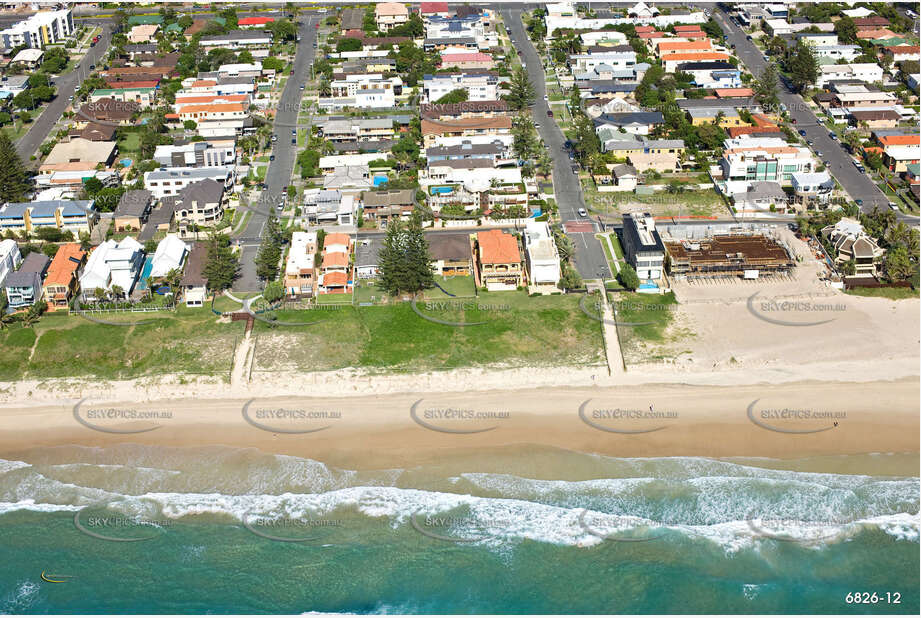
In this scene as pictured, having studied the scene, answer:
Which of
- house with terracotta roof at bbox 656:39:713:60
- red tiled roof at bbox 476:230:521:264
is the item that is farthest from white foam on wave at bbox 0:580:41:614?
house with terracotta roof at bbox 656:39:713:60

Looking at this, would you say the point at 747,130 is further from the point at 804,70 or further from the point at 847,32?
the point at 847,32

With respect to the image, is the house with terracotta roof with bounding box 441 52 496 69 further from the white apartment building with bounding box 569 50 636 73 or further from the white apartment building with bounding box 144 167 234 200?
the white apartment building with bounding box 144 167 234 200

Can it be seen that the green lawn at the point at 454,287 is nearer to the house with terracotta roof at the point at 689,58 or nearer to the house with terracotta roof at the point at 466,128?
the house with terracotta roof at the point at 466,128

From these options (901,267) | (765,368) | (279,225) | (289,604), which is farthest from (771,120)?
(289,604)

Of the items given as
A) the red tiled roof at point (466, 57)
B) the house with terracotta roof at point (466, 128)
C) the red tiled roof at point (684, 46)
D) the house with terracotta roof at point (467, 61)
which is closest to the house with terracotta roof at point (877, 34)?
the red tiled roof at point (684, 46)

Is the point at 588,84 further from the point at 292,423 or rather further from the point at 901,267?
the point at 292,423

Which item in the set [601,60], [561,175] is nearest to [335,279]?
[561,175]
